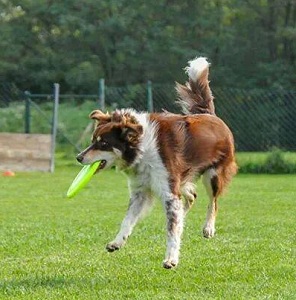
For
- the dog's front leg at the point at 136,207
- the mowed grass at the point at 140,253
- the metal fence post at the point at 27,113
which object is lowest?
the metal fence post at the point at 27,113

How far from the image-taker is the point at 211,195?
8.51 metres

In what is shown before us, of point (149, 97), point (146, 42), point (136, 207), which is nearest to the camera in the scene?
point (136, 207)

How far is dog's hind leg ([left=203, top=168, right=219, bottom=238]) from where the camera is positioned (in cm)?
835

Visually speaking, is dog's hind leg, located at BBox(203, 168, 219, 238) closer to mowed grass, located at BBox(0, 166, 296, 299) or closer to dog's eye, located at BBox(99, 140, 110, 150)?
mowed grass, located at BBox(0, 166, 296, 299)

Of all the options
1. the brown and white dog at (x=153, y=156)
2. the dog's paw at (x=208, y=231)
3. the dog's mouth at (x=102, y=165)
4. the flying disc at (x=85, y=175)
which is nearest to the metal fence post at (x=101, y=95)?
the dog's paw at (x=208, y=231)

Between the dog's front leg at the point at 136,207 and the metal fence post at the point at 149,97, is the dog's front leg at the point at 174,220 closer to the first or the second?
the dog's front leg at the point at 136,207

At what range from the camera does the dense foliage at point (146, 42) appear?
1444 inches

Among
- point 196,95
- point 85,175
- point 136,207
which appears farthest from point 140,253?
point 196,95

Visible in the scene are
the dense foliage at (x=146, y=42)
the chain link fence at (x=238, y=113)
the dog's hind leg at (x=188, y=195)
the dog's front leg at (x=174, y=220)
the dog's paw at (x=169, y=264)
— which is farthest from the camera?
the dense foliage at (x=146, y=42)

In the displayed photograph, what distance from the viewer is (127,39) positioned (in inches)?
1484

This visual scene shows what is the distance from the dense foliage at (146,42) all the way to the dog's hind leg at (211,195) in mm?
27300

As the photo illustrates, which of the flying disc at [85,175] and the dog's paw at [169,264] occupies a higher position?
the flying disc at [85,175]

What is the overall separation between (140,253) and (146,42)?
30.4 meters

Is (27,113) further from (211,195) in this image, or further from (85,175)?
(85,175)
